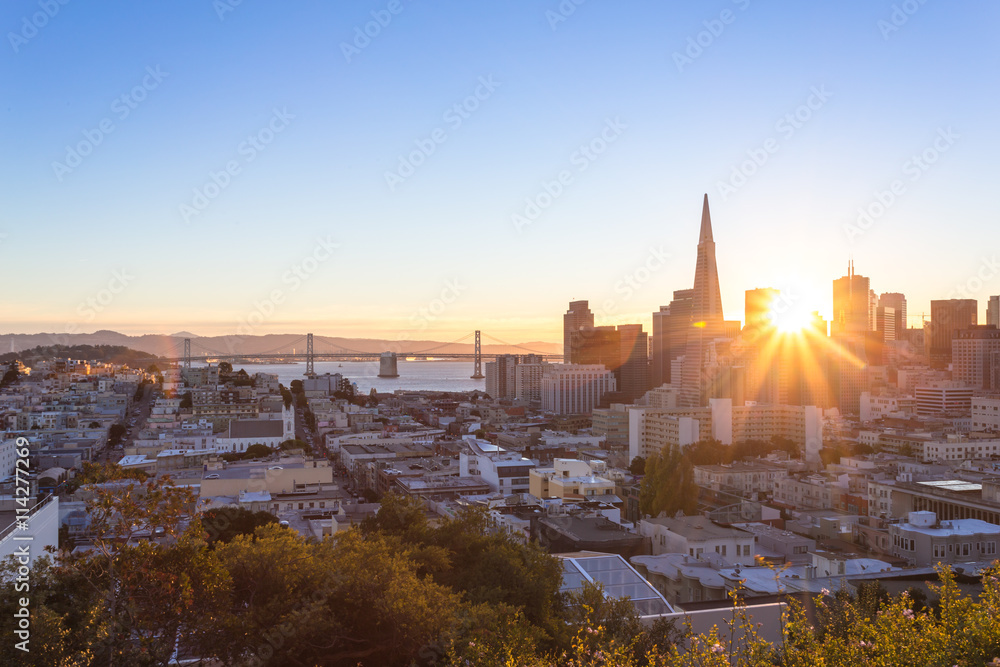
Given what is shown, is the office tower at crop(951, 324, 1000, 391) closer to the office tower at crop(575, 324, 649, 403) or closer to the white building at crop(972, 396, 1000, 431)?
the white building at crop(972, 396, 1000, 431)

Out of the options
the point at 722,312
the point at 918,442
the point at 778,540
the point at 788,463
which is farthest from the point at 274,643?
the point at 722,312

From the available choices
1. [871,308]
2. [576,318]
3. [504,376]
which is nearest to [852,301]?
[871,308]

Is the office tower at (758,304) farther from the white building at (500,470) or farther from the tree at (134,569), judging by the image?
the tree at (134,569)

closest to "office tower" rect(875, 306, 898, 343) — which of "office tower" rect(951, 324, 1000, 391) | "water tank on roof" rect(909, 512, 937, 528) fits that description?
"office tower" rect(951, 324, 1000, 391)

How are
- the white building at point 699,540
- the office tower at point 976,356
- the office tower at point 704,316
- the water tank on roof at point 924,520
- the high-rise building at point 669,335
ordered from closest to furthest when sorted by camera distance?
the white building at point 699,540
the water tank on roof at point 924,520
the office tower at point 704,316
the office tower at point 976,356
the high-rise building at point 669,335

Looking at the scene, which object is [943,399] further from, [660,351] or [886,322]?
[886,322]

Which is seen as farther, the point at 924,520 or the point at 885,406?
the point at 885,406

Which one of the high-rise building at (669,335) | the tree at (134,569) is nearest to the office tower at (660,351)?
the high-rise building at (669,335)

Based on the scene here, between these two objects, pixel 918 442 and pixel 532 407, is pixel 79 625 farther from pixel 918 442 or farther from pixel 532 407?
pixel 532 407
